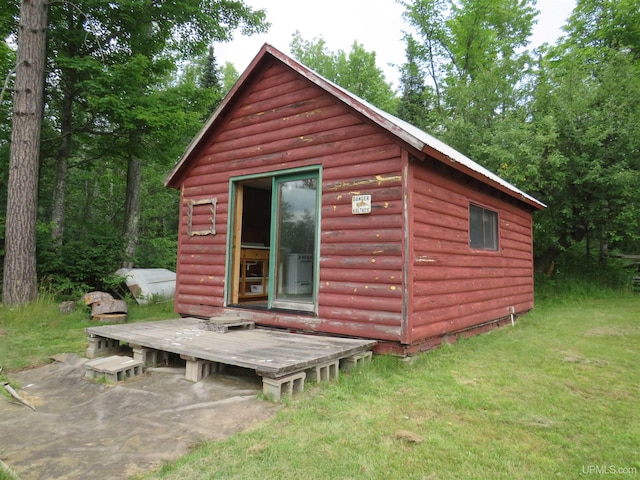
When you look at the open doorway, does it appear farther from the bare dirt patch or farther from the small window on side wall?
the small window on side wall

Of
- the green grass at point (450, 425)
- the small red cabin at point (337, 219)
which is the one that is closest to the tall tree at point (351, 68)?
the small red cabin at point (337, 219)

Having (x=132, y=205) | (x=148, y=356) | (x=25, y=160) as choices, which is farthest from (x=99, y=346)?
(x=132, y=205)

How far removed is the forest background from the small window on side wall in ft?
16.2

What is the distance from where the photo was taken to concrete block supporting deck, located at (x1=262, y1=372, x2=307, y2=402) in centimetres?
370

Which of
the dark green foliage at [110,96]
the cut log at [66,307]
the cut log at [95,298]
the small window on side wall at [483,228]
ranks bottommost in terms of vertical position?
the cut log at [66,307]

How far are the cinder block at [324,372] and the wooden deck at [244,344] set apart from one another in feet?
0.21

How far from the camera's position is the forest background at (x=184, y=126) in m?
10.5

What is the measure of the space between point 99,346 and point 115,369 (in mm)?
1393

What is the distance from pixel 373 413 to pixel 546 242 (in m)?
12.6

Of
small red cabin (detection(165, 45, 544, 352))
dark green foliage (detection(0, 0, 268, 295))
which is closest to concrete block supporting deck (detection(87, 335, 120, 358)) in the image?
small red cabin (detection(165, 45, 544, 352))

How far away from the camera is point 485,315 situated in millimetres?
7379

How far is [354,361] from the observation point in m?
4.72

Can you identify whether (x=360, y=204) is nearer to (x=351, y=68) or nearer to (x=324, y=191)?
(x=324, y=191)

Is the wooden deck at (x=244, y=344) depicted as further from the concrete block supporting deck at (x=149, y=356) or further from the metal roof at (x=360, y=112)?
the metal roof at (x=360, y=112)
